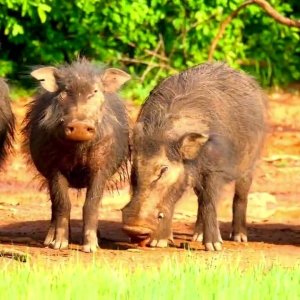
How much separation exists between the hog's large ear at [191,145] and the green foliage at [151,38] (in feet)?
24.7

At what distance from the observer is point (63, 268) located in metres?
8.25

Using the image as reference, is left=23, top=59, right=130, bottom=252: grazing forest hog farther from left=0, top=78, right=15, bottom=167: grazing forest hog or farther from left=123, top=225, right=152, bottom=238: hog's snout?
left=0, top=78, right=15, bottom=167: grazing forest hog

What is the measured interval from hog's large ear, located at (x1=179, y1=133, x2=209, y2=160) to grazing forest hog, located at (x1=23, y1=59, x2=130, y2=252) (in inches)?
24.9

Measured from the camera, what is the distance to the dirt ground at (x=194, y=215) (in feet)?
32.7

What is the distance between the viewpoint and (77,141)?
9844 mm

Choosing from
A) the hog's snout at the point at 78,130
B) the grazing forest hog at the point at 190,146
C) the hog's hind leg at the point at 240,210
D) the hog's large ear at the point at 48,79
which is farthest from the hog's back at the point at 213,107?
the hog's large ear at the point at 48,79

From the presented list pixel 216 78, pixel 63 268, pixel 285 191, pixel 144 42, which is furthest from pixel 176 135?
pixel 144 42

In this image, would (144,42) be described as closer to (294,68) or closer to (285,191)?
(294,68)

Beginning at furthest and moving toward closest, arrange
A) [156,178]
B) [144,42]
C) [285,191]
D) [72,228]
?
[144,42] < [285,191] < [72,228] < [156,178]

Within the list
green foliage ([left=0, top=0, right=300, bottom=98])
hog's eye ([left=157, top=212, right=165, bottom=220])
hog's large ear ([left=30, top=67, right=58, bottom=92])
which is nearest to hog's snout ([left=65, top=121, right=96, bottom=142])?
hog's large ear ([left=30, top=67, right=58, bottom=92])

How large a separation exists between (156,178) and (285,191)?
5.10 metres

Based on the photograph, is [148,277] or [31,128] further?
[31,128]

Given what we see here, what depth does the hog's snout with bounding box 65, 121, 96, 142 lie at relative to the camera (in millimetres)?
9641

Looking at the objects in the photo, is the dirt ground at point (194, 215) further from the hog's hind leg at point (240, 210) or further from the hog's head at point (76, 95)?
the hog's head at point (76, 95)
